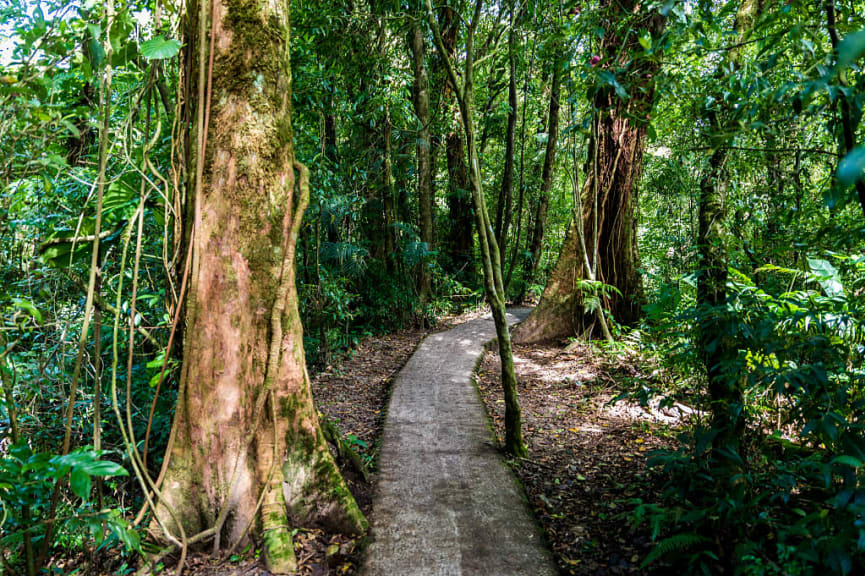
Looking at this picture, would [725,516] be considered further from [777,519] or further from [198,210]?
[198,210]

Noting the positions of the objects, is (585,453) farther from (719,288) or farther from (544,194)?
(544,194)

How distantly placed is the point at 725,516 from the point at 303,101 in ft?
22.2

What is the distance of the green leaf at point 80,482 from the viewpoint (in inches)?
71.3

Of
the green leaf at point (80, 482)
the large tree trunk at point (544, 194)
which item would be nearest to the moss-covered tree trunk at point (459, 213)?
the large tree trunk at point (544, 194)

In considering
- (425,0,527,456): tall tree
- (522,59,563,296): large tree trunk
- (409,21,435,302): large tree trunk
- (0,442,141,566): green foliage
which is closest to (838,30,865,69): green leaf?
(0,442,141,566): green foliage

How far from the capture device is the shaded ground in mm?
2932

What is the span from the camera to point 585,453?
429cm

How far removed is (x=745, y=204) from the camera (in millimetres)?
3514

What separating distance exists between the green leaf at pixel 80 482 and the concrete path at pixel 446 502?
153 cm

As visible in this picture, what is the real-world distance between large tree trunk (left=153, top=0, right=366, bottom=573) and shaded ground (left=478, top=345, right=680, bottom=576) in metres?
1.47

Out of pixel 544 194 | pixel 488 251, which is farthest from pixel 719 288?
pixel 544 194

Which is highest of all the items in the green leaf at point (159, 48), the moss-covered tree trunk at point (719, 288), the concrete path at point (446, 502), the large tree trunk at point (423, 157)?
the large tree trunk at point (423, 157)

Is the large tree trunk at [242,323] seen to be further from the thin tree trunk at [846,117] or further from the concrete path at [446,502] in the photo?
the thin tree trunk at [846,117]

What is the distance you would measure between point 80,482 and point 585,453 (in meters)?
3.76
